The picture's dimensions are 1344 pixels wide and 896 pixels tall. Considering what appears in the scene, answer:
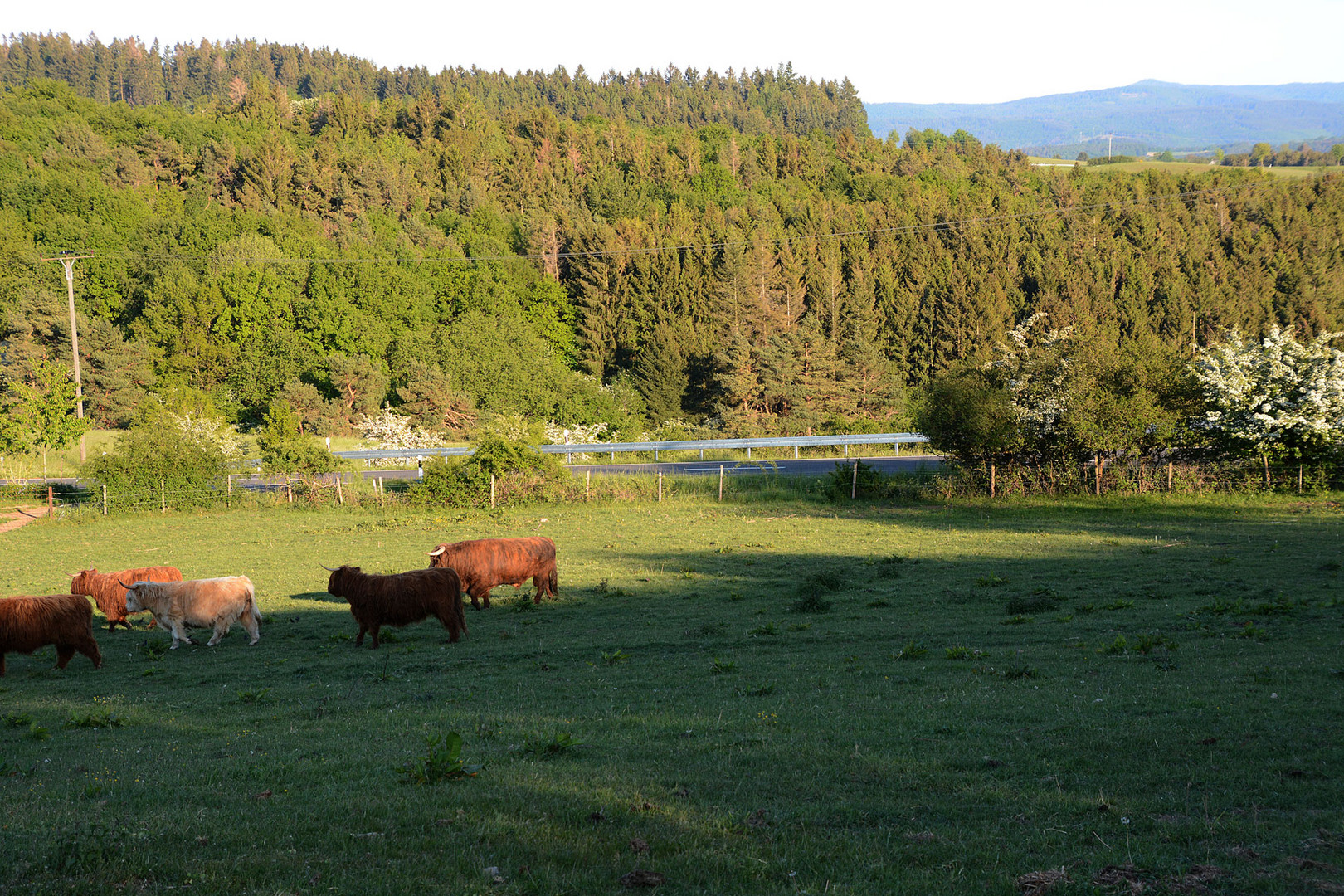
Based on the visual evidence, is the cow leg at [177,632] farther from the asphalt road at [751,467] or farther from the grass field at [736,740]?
the asphalt road at [751,467]

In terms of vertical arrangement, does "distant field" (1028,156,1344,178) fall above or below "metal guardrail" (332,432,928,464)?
above

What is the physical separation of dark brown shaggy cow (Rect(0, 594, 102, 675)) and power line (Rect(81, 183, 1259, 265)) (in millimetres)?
63911

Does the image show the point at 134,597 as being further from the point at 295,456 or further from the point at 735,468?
the point at 735,468

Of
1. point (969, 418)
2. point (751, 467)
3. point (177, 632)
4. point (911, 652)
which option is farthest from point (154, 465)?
point (911, 652)

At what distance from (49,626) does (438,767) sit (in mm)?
9562

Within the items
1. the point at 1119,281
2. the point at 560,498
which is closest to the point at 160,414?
the point at 560,498

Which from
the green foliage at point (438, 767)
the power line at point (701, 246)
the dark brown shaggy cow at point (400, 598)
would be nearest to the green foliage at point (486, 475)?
the dark brown shaggy cow at point (400, 598)

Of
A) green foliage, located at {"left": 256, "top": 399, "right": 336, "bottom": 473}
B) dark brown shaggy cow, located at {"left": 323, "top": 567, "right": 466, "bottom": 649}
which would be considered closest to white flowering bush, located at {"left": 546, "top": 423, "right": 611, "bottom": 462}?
green foliage, located at {"left": 256, "top": 399, "right": 336, "bottom": 473}

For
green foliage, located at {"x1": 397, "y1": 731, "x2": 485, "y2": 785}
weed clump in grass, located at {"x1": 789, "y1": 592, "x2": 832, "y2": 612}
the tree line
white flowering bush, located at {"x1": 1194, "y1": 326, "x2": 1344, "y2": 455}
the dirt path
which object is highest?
the tree line

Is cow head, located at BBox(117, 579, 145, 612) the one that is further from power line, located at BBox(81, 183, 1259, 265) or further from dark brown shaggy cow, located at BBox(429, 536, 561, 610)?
power line, located at BBox(81, 183, 1259, 265)

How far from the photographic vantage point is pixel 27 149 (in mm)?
85188

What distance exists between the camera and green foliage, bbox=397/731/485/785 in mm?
6582

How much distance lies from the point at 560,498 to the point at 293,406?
1420 inches

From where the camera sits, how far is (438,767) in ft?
21.6
